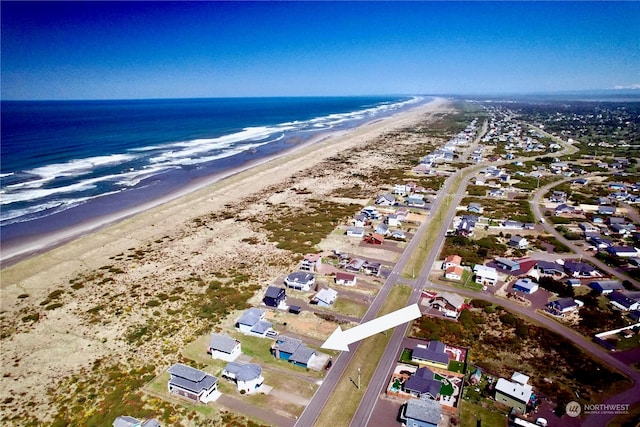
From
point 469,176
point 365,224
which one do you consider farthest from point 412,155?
point 365,224

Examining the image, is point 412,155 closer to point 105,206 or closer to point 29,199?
point 105,206

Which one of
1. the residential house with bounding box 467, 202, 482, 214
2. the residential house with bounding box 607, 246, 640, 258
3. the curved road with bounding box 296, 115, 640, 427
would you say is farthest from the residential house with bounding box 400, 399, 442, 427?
the residential house with bounding box 467, 202, 482, 214

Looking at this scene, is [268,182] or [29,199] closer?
[29,199]

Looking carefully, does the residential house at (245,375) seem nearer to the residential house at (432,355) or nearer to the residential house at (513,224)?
the residential house at (432,355)

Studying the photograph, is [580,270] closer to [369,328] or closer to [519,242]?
[519,242]

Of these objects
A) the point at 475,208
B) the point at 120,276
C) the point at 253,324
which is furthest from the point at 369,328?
the point at 475,208

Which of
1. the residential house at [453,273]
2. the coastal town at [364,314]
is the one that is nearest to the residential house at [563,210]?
the coastal town at [364,314]
